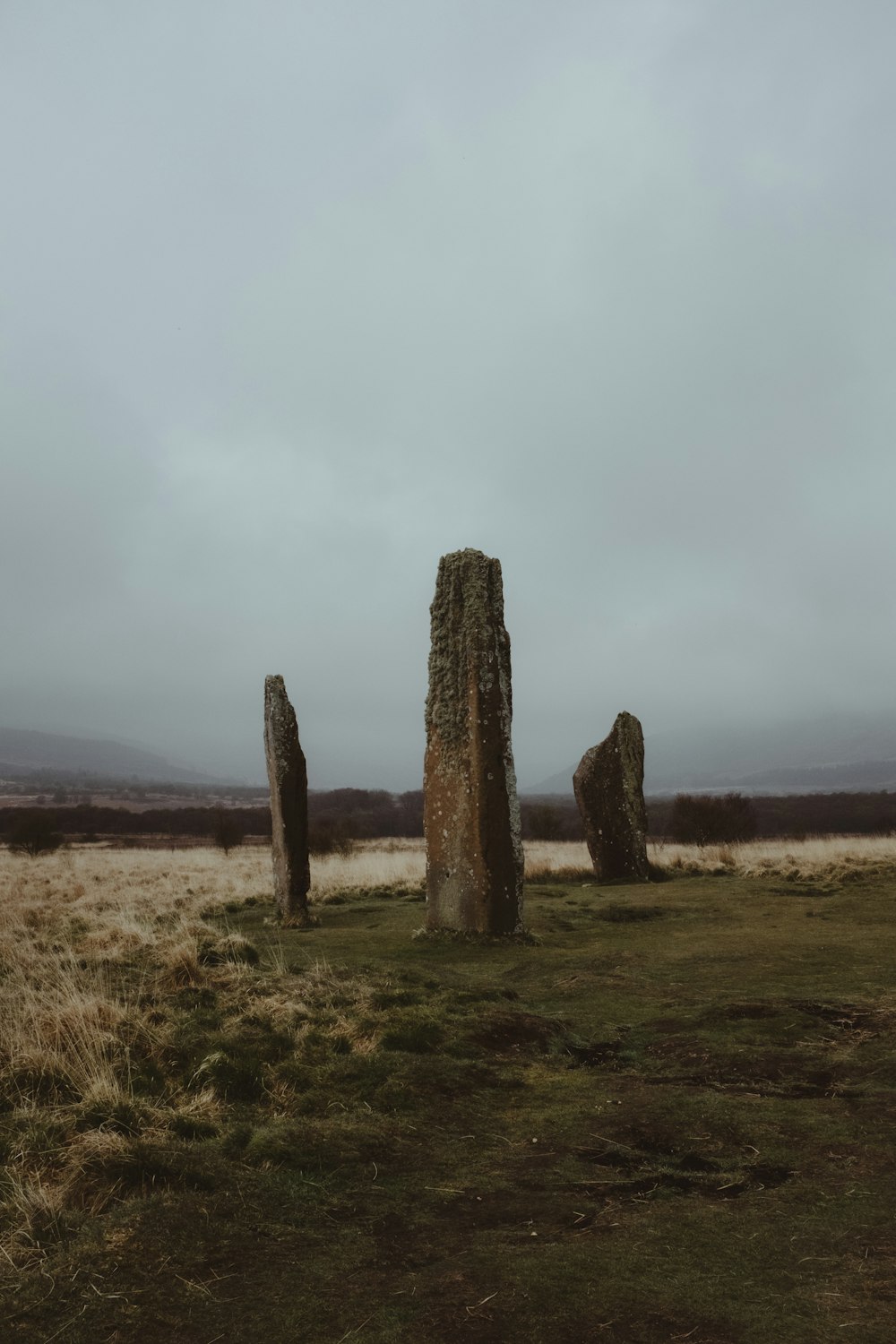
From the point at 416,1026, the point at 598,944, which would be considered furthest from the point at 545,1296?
the point at 598,944

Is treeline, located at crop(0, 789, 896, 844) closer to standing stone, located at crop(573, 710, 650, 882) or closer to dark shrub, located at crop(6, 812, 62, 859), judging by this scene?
dark shrub, located at crop(6, 812, 62, 859)

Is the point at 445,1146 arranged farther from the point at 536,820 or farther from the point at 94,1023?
the point at 536,820

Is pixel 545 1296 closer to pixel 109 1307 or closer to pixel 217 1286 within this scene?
pixel 217 1286

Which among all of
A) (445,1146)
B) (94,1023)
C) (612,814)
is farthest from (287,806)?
(445,1146)

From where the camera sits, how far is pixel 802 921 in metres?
11.0

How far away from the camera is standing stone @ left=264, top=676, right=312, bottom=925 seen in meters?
12.6

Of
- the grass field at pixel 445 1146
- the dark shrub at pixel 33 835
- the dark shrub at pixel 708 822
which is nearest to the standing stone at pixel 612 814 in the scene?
the grass field at pixel 445 1146

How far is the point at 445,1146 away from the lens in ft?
14.3

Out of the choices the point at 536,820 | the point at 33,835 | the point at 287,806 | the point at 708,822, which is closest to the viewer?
the point at 287,806

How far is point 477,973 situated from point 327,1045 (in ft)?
10.5

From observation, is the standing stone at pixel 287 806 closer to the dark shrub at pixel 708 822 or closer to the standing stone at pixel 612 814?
the standing stone at pixel 612 814

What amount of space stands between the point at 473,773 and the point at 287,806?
372 centimetres

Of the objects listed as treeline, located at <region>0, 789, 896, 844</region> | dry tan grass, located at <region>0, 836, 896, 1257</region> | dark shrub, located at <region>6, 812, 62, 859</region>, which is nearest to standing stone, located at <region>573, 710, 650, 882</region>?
dry tan grass, located at <region>0, 836, 896, 1257</region>

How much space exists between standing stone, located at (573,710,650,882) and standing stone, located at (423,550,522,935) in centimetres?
616
